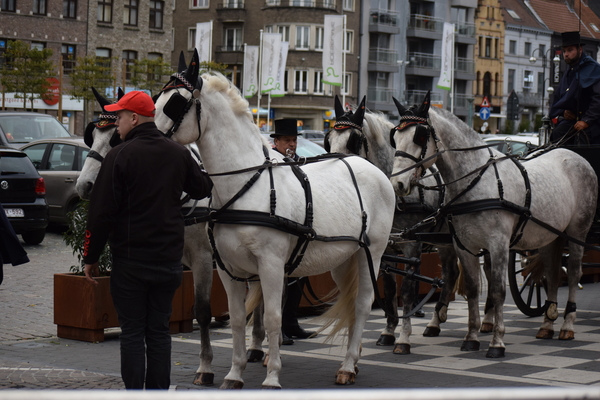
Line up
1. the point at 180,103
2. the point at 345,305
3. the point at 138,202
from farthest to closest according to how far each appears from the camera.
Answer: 1. the point at 345,305
2. the point at 180,103
3. the point at 138,202

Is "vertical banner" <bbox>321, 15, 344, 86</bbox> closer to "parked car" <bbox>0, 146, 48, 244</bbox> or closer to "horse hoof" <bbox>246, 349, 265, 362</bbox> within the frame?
"parked car" <bbox>0, 146, 48, 244</bbox>

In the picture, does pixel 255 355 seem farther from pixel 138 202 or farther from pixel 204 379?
pixel 138 202

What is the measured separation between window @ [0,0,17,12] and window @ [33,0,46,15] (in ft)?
3.73

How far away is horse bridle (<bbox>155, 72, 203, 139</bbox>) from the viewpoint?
19.0ft

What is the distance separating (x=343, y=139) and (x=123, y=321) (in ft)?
12.8

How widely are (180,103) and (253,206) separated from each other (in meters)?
0.84

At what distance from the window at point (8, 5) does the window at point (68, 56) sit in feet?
11.5

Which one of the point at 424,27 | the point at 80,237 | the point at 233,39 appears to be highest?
the point at 424,27

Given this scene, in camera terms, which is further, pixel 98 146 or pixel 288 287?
pixel 288 287

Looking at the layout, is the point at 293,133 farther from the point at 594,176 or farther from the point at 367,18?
the point at 367,18

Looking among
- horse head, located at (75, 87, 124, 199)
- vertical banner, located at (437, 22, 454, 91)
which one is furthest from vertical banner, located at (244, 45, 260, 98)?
horse head, located at (75, 87, 124, 199)

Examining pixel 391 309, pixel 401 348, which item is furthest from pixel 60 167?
pixel 401 348

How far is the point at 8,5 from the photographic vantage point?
49.8m

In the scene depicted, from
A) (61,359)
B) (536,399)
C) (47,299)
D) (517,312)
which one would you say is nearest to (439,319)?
(517,312)
